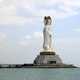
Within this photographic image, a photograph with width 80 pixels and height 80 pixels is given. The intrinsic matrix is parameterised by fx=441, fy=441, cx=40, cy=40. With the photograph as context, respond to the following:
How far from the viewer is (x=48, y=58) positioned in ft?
316

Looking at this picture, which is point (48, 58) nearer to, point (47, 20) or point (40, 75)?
point (47, 20)

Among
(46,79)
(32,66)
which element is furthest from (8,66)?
(46,79)

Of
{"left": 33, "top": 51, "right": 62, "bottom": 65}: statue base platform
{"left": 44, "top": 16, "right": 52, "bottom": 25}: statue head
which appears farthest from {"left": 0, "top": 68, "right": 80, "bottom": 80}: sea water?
{"left": 44, "top": 16, "right": 52, "bottom": 25}: statue head

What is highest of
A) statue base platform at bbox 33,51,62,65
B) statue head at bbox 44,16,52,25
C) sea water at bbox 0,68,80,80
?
statue head at bbox 44,16,52,25

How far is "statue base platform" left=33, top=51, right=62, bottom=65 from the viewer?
95562 mm

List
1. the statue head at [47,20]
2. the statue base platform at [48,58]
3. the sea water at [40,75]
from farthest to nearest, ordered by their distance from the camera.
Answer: the statue head at [47,20] → the statue base platform at [48,58] → the sea water at [40,75]

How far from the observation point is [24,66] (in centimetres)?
11012

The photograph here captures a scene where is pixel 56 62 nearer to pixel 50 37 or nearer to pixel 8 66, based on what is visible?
pixel 50 37

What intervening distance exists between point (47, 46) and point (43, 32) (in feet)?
13.4

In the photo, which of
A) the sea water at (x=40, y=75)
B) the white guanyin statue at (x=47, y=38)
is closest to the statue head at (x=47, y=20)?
the white guanyin statue at (x=47, y=38)

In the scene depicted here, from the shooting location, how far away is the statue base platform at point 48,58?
314 ft

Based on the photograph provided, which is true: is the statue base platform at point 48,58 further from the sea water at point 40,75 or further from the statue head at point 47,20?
the sea water at point 40,75

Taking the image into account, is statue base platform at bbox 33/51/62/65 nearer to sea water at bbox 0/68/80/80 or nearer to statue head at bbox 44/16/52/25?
statue head at bbox 44/16/52/25

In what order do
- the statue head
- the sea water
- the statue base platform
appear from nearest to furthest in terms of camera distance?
the sea water, the statue base platform, the statue head
